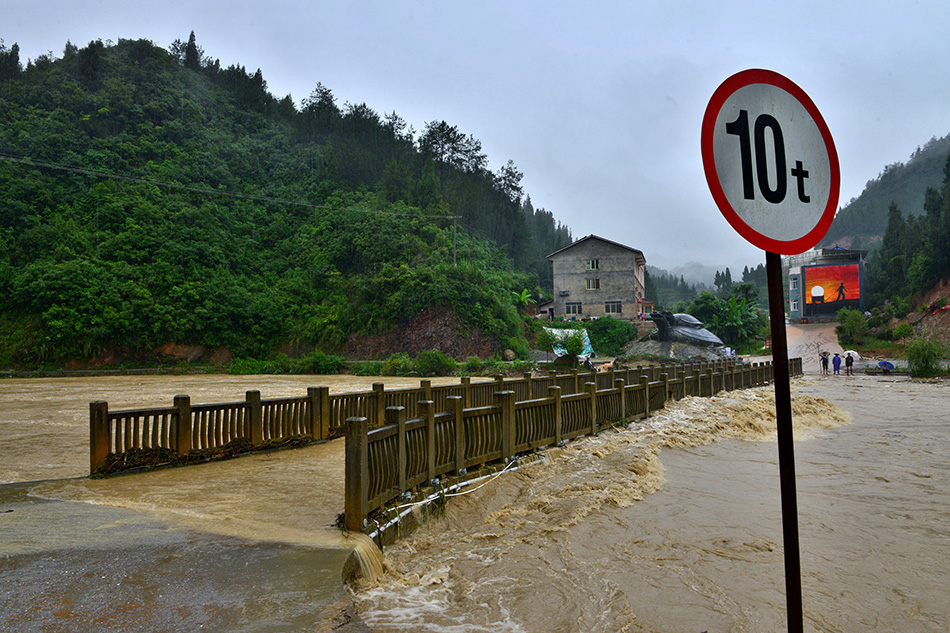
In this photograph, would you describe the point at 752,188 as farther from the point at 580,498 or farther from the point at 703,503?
the point at 703,503

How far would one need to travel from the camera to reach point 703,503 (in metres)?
7.90

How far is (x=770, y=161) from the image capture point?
7.95 ft

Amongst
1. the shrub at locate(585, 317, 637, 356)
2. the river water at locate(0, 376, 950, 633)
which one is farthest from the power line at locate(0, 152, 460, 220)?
the river water at locate(0, 376, 950, 633)

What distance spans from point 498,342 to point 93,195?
43.7m

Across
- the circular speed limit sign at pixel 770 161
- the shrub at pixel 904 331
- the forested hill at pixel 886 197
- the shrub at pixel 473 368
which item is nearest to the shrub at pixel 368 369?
the shrub at pixel 473 368

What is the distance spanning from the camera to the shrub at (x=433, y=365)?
121ft

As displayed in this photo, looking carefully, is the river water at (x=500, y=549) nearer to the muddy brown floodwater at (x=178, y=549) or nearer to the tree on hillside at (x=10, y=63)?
the muddy brown floodwater at (x=178, y=549)

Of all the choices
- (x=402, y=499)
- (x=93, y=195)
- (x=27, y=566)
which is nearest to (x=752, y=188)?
(x=402, y=499)

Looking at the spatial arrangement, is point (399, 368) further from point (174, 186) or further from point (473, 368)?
point (174, 186)

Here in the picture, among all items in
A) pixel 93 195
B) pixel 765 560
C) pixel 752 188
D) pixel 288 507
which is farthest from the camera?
pixel 93 195

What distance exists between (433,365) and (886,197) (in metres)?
171

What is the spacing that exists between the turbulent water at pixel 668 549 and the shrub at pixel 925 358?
27618 mm

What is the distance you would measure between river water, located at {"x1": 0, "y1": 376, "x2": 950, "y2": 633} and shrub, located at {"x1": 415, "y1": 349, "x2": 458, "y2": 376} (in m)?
26.7

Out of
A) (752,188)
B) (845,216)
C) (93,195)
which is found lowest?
(752,188)
